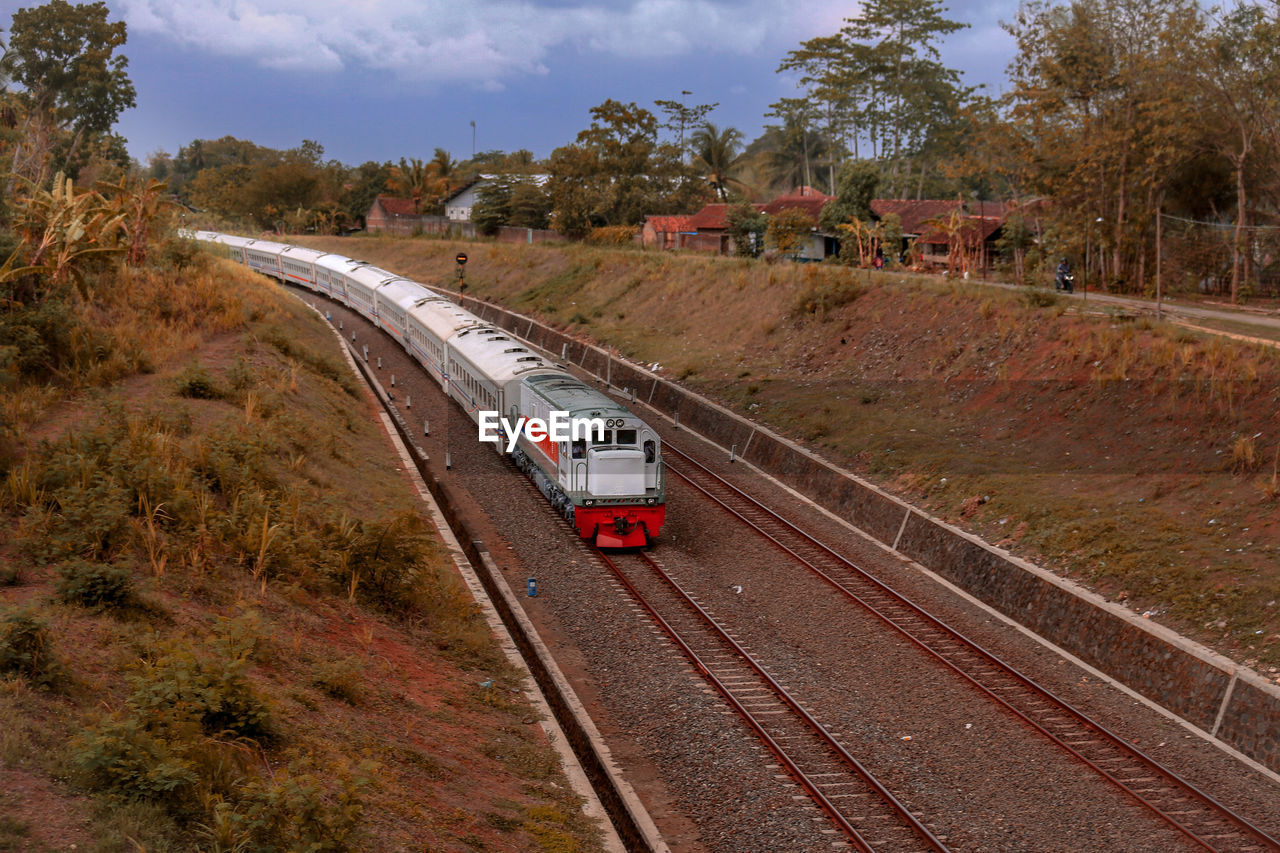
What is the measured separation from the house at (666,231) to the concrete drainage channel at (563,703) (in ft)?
140

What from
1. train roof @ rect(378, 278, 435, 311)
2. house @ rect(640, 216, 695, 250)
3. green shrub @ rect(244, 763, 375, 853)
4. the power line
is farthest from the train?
house @ rect(640, 216, 695, 250)

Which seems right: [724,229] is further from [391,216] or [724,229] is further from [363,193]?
[363,193]

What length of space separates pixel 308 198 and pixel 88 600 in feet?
313

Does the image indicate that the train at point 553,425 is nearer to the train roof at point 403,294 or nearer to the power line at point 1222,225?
the train roof at point 403,294

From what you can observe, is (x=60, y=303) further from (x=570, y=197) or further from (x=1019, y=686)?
(x=570, y=197)

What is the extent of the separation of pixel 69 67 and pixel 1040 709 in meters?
61.8

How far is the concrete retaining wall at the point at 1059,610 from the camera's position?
500 inches

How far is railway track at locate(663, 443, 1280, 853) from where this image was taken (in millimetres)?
10906

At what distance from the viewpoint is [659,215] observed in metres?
69.6

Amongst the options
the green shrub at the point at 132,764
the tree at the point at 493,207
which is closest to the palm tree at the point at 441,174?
the tree at the point at 493,207

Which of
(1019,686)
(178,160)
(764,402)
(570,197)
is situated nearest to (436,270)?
(570,197)

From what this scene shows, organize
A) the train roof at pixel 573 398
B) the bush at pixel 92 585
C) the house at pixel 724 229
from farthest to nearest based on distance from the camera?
the house at pixel 724 229, the train roof at pixel 573 398, the bush at pixel 92 585

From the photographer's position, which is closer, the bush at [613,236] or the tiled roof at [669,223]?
the bush at [613,236]

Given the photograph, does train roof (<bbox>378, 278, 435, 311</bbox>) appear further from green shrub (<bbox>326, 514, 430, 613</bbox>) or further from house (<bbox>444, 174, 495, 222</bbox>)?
house (<bbox>444, 174, 495, 222</bbox>)
